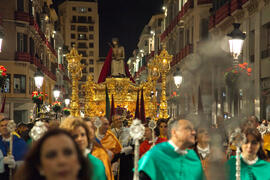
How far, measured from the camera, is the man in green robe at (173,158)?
5094 millimetres

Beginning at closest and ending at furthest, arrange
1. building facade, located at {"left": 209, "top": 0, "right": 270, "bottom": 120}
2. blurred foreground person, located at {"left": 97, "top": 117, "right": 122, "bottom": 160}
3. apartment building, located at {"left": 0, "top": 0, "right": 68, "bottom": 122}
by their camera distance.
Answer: blurred foreground person, located at {"left": 97, "top": 117, "right": 122, "bottom": 160} → building facade, located at {"left": 209, "top": 0, "right": 270, "bottom": 120} → apartment building, located at {"left": 0, "top": 0, "right": 68, "bottom": 122}

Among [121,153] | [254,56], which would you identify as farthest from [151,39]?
[121,153]

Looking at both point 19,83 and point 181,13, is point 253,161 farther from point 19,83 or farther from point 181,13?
point 181,13

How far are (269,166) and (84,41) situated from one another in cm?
10103

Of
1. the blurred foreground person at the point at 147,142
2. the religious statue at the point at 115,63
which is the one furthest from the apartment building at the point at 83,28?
the blurred foreground person at the point at 147,142

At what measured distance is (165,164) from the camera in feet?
17.0

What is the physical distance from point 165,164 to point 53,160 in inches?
101

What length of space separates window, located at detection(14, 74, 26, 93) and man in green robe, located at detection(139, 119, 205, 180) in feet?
96.3

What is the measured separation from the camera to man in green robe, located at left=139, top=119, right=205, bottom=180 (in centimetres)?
509

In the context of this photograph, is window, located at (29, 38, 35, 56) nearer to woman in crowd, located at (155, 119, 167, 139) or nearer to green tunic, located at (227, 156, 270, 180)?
woman in crowd, located at (155, 119, 167, 139)

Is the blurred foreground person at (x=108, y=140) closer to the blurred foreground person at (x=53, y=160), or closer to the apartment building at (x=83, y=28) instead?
the blurred foreground person at (x=53, y=160)

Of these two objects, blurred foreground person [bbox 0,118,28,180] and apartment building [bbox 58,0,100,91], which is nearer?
blurred foreground person [bbox 0,118,28,180]

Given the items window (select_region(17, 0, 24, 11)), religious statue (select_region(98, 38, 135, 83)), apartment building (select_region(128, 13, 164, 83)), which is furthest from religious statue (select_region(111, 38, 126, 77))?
apartment building (select_region(128, 13, 164, 83))

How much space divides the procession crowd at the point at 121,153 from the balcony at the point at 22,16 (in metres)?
23.9
